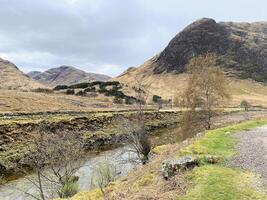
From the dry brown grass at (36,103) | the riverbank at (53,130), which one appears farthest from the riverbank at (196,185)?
the dry brown grass at (36,103)

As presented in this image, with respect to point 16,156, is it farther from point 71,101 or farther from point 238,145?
point 71,101

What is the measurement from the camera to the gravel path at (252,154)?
1909 cm

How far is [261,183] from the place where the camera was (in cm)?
1670

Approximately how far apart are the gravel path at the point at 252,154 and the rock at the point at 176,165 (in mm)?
2313

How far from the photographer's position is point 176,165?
18609mm

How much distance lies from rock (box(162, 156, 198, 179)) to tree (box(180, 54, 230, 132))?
103ft

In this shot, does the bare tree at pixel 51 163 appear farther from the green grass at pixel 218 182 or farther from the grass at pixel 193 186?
the green grass at pixel 218 182

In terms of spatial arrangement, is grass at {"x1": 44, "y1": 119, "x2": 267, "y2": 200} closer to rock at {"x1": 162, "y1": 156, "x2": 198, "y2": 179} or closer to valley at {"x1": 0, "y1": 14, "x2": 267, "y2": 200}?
valley at {"x1": 0, "y1": 14, "x2": 267, "y2": 200}

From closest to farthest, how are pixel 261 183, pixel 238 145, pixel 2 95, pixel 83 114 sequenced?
1. pixel 261 183
2. pixel 238 145
3. pixel 83 114
4. pixel 2 95

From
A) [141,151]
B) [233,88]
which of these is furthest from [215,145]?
[233,88]

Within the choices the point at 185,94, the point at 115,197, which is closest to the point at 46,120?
the point at 185,94

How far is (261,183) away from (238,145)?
8.77m

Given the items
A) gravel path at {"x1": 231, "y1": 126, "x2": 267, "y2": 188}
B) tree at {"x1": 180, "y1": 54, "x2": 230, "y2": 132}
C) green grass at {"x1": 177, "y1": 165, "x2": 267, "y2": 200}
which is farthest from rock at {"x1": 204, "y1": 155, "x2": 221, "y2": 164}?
tree at {"x1": 180, "y1": 54, "x2": 230, "y2": 132}

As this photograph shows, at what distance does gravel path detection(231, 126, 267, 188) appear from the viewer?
19.1m
